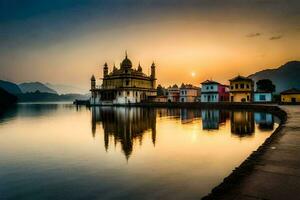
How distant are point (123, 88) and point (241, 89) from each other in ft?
153

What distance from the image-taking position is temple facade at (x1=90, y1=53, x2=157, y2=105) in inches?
4370

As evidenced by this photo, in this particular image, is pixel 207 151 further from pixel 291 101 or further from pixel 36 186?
pixel 291 101

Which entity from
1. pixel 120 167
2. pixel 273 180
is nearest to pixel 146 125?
pixel 120 167

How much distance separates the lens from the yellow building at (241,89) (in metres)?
81.9

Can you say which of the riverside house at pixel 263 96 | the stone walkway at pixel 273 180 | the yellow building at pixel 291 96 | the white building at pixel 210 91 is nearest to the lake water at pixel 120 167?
the stone walkway at pixel 273 180

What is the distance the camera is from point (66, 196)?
36.8ft

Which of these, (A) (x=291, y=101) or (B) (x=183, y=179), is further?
(A) (x=291, y=101)

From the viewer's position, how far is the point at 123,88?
10981 centimetres

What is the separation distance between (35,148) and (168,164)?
1281cm

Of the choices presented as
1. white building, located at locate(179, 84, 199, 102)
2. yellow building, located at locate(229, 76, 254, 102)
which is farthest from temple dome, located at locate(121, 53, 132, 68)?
yellow building, located at locate(229, 76, 254, 102)

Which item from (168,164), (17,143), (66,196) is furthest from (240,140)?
(17,143)

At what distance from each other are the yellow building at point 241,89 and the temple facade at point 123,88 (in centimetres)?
3799

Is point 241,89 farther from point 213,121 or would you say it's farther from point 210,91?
point 213,121

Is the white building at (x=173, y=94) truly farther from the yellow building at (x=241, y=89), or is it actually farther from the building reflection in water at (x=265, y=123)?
the building reflection in water at (x=265, y=123)
